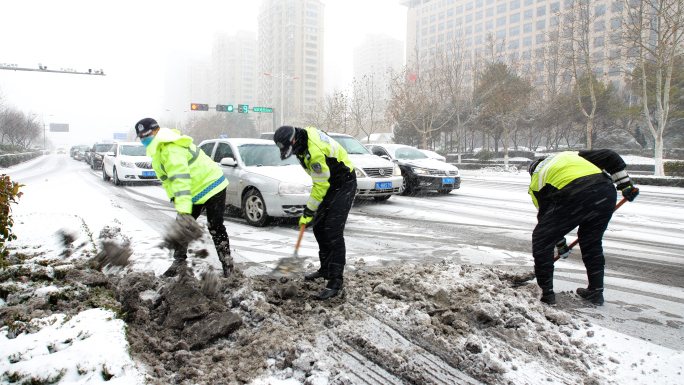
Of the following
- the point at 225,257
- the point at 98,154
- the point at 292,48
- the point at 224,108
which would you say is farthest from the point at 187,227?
the point at 292,48

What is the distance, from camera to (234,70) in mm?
132250

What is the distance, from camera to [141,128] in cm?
393

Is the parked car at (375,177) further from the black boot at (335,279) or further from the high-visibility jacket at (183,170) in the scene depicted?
the black boot at (335,279)

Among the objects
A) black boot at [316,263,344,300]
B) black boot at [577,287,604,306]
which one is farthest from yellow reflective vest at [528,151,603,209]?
black boot at [316,263,344,300]

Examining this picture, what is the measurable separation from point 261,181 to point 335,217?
3.63 m

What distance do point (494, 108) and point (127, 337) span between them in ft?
94.6

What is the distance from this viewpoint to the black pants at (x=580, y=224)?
3566mm

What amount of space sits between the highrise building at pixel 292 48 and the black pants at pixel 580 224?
10555 centimetres

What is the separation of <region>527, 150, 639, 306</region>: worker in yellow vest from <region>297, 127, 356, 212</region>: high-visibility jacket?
178cm

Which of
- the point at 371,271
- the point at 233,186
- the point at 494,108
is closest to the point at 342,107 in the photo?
the point at 494,108

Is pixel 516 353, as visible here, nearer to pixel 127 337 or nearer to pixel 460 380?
pixel 460 380

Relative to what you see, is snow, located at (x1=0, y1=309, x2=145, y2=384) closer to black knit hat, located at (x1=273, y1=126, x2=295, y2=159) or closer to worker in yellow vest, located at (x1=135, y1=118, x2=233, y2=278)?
worker in yellow vest, located at (x1=135, y1=118, x2=233, y2=278)

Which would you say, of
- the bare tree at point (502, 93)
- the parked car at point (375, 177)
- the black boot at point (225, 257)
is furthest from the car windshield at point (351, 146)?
the bare tree at point (502, 93)

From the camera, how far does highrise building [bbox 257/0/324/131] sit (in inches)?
4336
